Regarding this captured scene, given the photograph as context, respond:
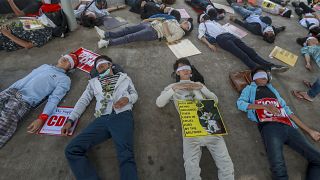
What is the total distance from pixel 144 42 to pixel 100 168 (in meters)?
2.94

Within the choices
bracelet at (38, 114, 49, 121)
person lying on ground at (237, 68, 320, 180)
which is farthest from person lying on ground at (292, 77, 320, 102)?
bracelet at (38, 114, 49, 121)

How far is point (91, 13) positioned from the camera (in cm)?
511

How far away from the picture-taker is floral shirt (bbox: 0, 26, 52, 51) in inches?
166

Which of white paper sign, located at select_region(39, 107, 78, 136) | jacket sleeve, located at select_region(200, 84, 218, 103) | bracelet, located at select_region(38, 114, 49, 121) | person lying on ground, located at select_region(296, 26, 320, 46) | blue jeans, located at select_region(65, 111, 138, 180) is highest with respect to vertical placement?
person lying on ground, located at select_region(296, 26, 320, 46)

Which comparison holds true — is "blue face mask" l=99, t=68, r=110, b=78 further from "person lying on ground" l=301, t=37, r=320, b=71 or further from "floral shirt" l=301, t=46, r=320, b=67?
"floral shirt" l=301, t=46, r=320, b=67

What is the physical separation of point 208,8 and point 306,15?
9.24ft

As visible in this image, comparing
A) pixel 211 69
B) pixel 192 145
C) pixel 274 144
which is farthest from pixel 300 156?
pixel 211 69

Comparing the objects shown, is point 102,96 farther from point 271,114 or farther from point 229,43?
point 229,43

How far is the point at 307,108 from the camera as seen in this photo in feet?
12.0

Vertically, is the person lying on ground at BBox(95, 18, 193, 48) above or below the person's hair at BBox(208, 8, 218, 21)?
below

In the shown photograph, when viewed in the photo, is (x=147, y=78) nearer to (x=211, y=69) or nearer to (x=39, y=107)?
(x=211, y=69)

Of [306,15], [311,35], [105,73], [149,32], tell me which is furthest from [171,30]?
[306,15]

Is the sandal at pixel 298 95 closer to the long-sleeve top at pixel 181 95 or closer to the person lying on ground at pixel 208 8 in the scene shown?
the long-sleeve top at pixel 181 95

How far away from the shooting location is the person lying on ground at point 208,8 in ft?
18.7
